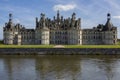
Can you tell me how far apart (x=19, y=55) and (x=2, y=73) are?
23.9 metres

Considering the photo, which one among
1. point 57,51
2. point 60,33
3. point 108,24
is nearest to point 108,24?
point 108,24

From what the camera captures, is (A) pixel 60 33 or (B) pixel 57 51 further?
(A) pixel 60 33

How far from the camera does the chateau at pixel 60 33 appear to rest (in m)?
83.1

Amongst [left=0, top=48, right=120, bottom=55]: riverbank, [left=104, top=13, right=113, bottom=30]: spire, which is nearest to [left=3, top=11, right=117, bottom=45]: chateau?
[left=104, top=13, right=113, bottom=30]: spire

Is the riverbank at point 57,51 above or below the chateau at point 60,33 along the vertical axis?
below

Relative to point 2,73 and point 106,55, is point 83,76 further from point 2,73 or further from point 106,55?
point 106,55

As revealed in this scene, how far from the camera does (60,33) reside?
84688mm

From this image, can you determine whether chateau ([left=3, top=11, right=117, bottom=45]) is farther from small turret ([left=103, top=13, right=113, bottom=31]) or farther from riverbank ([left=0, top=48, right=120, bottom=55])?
riverbank ([left=0, top=48, right=120, bottom=55])

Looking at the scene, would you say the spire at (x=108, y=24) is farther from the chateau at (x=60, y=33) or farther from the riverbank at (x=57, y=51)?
the riverbank at (x=57, y=51)

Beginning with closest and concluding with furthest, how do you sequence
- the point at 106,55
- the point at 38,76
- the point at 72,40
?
1. the point at 38,76
2. the point at 106,55
3. the point at 72,40

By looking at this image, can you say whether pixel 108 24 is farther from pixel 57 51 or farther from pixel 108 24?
pixel 57 51

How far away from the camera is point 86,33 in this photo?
85500mm

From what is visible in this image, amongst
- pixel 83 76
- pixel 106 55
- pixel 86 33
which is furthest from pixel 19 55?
pixel 86 33

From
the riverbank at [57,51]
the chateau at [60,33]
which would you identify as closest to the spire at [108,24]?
the chateau at [60,33]
